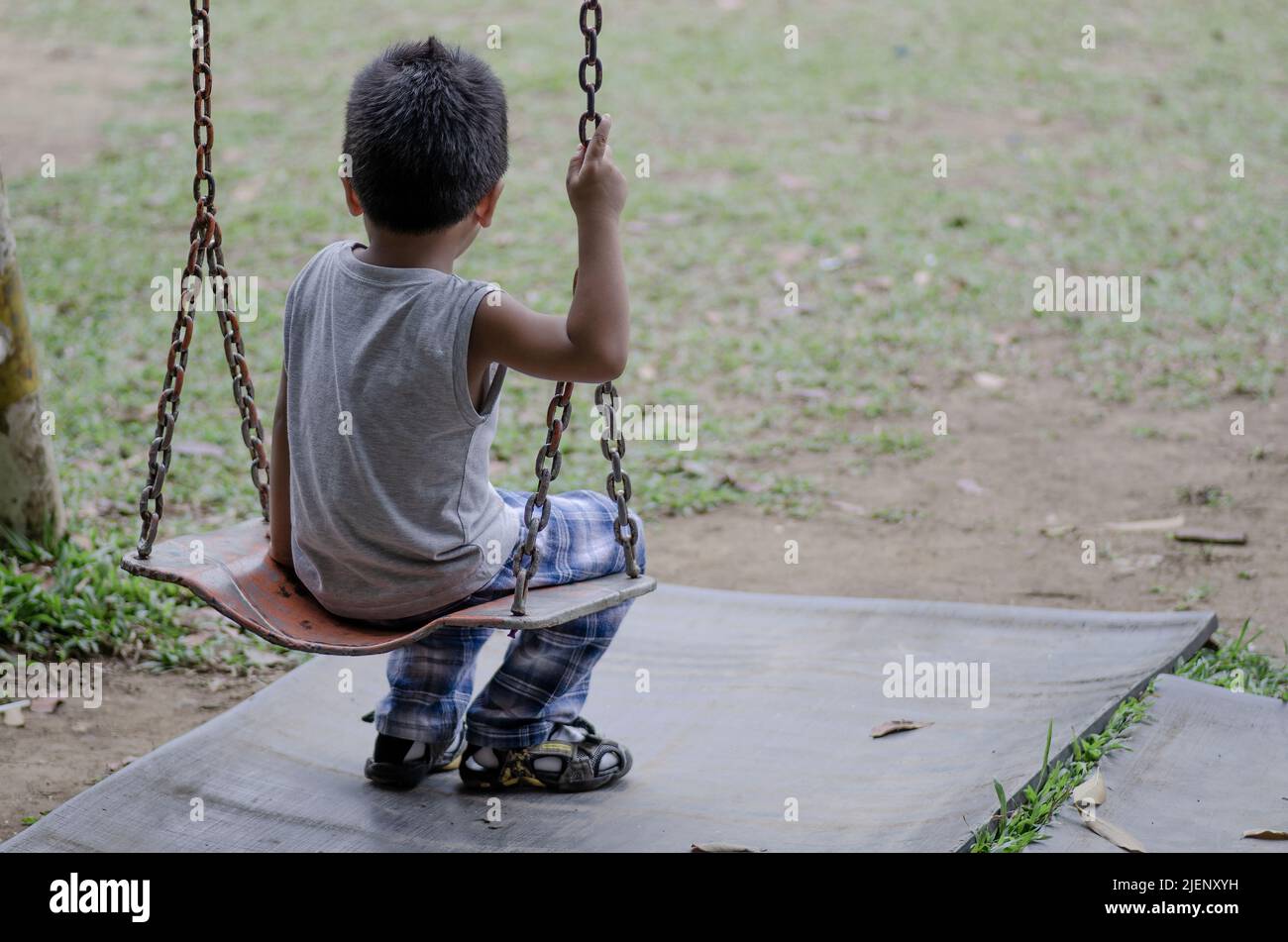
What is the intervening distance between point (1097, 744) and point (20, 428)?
316cm

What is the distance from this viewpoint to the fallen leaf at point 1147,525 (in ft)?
16.2

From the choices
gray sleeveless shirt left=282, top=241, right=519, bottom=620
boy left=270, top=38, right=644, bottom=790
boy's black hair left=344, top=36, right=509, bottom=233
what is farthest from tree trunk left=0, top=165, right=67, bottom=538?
boy's black hair left=344, top=36, right=509, bottom=233

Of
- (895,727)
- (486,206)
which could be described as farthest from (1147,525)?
(486,206)

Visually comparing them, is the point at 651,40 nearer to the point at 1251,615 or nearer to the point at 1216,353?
the point at 1216,353

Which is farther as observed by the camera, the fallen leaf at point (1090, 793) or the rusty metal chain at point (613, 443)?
the fallen leaf at point (1090, 793)

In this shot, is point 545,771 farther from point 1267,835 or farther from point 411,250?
point 1267,835

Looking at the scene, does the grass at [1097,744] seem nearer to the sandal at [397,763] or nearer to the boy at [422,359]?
the boy at [422,359]

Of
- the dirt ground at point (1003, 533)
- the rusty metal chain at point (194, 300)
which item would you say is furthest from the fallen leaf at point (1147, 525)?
the rusty metal chain at point (194, 300)

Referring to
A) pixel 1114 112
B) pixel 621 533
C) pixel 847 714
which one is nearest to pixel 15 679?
pixel 621 533

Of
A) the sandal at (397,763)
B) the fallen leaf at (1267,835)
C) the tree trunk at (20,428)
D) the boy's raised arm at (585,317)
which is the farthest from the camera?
the tree trunk at (20,428)

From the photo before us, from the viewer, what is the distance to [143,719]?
3.83 m

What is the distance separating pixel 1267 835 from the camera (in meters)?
2.89

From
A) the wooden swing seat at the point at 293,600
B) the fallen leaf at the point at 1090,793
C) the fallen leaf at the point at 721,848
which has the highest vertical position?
the wooden swing seat at the point at 293,600
